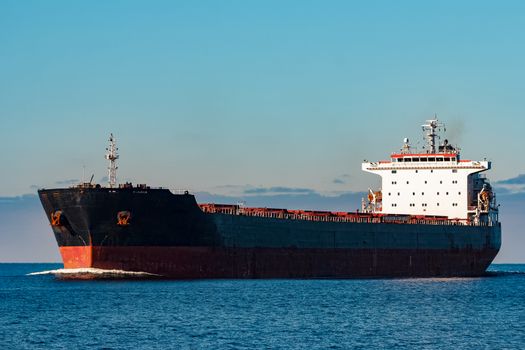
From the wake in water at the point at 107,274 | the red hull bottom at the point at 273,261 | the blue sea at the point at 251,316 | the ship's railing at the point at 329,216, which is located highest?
the ship's railing at the point at 329,216

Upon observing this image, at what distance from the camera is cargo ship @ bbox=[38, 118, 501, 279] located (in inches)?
1903

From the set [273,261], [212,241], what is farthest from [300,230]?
[212,241]

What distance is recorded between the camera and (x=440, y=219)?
6712 cm

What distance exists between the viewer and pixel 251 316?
121 ft

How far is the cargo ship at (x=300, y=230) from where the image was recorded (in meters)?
48.3

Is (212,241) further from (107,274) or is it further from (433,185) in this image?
(433,185)

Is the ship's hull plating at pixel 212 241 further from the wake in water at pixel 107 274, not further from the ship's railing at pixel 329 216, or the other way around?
the ship's railing at pixel 329 216

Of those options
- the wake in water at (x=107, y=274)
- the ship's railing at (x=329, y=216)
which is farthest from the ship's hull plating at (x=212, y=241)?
the ship's railing at (x=329, y=216)

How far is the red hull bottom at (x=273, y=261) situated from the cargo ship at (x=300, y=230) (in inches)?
2.3

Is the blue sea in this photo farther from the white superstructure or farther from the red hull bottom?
the white superstructure

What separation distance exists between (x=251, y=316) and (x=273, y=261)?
17691 millimetres

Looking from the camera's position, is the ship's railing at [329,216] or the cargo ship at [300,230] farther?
the ship's railing at [329,216]

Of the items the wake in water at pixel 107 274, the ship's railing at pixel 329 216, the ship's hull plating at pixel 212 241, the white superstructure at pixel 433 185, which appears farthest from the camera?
the white superstructure at pixel 433 185

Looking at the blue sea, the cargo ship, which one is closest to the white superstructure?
the cargo ship
